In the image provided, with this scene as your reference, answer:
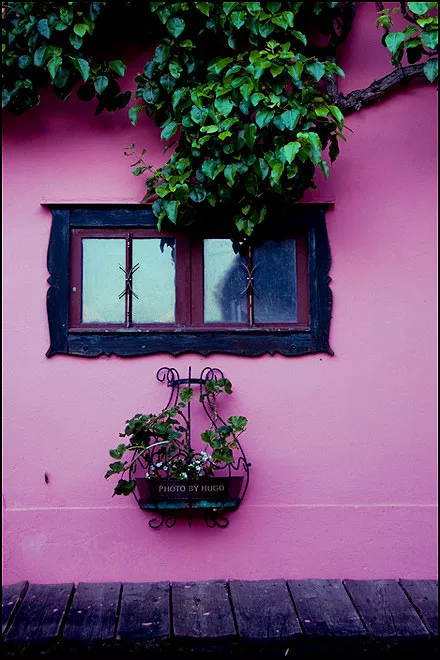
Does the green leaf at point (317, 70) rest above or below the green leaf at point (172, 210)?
above

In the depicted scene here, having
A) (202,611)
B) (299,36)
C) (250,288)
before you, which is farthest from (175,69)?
(202,611)

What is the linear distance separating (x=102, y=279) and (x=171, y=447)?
920 mm

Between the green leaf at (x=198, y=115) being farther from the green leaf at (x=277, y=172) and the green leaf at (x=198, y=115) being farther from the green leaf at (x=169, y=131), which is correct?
the green leaf at (x=277, y=172)

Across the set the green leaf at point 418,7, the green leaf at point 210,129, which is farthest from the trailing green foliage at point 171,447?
the green leaf at point 418,7

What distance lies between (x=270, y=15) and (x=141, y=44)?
706 mm

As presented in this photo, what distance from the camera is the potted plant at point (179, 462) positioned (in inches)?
113

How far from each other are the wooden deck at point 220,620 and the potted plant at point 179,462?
0.40 metres

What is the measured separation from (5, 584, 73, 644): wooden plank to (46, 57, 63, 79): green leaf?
237 cm

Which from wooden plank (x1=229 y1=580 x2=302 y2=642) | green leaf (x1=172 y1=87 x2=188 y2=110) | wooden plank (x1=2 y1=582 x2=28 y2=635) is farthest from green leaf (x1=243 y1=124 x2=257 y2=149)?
wooden plank (x1=2 y1=582 x2=28 y2=635)

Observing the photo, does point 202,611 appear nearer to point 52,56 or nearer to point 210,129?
point 210,129

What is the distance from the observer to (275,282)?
317 centimetres

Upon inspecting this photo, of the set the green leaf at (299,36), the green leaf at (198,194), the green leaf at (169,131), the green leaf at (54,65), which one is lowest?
the green leaf at (198,194)

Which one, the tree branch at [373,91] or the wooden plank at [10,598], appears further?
the tree branch at [373,91]

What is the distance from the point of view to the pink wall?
9.82ft
